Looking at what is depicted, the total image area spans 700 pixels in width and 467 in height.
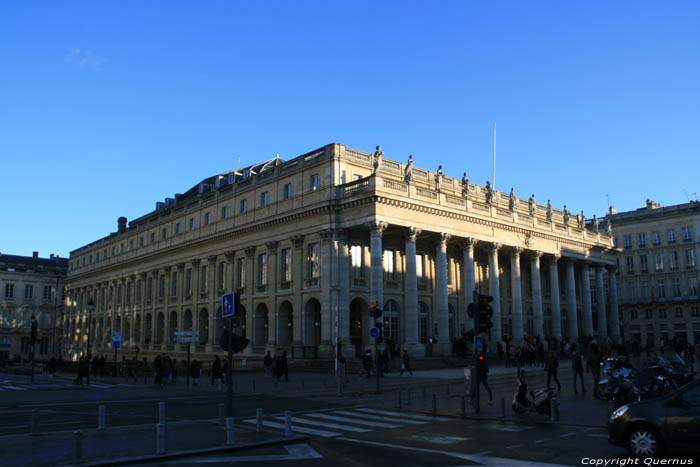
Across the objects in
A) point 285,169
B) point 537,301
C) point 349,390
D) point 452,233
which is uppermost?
point 285,169

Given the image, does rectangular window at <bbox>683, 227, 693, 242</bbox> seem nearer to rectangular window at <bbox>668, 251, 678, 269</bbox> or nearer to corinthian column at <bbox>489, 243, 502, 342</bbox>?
rectangular window at <bbox>668, 251, 678, 269</bbox>

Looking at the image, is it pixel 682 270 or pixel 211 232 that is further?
pixel 682 270

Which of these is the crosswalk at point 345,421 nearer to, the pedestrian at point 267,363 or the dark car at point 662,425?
the dark car at point 662,425

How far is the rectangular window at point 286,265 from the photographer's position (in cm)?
4594

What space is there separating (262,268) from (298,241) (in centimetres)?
642

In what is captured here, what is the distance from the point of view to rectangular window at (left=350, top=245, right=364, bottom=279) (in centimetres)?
4322

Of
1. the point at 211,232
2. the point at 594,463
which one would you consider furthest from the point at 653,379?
the point at 211,232

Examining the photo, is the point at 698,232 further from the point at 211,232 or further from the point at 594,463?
the point at 594,463

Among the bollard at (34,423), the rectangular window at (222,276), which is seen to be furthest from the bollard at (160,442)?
the rectangular window at (222,276)

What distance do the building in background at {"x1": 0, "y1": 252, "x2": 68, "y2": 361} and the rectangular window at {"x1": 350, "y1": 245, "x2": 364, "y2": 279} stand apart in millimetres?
68802

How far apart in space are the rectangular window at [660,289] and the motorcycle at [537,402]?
2548 inches

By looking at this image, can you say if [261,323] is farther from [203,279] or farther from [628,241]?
A: [628,241]

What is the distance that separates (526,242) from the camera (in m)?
52.6

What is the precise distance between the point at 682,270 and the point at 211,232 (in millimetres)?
56834
